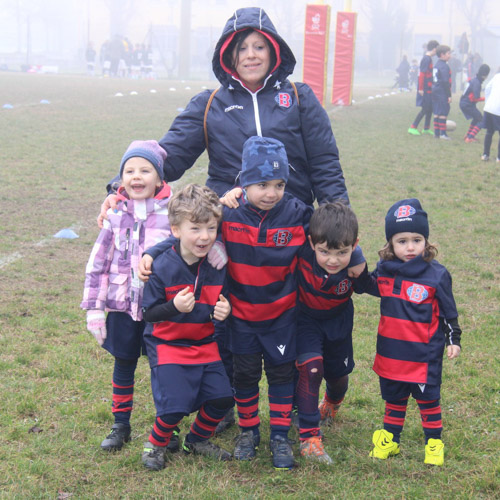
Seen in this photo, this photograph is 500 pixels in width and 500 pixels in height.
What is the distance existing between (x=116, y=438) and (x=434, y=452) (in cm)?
158

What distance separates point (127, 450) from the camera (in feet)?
11.8

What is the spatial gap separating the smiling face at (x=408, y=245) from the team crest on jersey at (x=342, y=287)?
0.28 m

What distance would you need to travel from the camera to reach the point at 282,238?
132 inches

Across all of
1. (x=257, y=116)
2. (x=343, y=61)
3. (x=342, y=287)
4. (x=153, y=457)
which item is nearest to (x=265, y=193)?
(x=257, y=116)

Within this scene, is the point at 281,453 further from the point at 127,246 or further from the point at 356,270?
the point at 127,246

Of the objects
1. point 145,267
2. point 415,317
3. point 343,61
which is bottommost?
point 415,317

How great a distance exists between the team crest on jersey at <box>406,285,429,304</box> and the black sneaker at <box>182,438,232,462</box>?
119 cm

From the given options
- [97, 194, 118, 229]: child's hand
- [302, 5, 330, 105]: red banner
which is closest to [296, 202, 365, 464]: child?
[97, 194, 118, 229]: child's hand

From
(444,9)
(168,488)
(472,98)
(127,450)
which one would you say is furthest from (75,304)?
(444,9)

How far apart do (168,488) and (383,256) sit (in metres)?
1.49

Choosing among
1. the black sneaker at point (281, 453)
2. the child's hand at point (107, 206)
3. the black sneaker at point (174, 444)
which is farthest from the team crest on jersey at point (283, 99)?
the black sneaker at point (174, 444)

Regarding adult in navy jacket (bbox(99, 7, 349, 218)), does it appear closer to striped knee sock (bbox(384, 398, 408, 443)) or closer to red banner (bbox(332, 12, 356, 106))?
striped knee sock (bbox(384, 398, 408, 443))

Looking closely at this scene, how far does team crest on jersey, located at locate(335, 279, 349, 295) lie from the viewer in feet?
11.2

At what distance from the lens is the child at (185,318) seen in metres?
3.24
